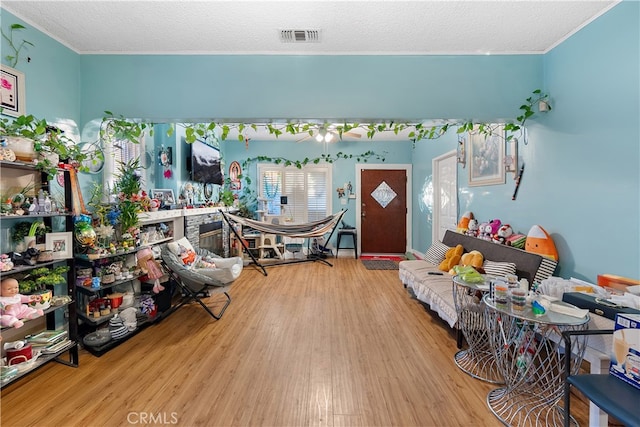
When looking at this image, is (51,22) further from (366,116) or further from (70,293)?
(366,116)

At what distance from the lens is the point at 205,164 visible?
14.3 ft

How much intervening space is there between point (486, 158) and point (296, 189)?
3.49 metres

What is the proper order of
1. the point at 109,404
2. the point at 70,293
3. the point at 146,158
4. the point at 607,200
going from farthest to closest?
the point at 146,158 → the point at 70,293 → the point at 607,200 → the point at 109,404

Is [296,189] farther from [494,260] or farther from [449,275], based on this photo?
[494,260]

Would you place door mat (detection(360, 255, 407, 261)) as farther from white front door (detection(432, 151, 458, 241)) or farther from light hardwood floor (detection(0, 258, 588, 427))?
light hardwood floor (detection(0, 258, 588, 427))

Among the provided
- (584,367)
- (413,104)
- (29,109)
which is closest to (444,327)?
(584,367)

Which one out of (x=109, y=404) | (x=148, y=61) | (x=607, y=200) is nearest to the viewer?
(x=109, y=404)

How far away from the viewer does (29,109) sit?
77.7 inches

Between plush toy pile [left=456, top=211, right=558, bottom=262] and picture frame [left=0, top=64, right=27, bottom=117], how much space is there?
3820 millimetres

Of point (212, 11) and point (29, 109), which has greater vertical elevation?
point (212, 11)

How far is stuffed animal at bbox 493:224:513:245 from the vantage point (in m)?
2.80

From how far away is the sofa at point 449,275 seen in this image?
2.23 meters

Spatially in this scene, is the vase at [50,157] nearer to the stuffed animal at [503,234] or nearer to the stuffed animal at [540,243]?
the stuffed animal at [540,243]

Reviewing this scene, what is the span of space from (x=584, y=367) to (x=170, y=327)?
3.25 metres
